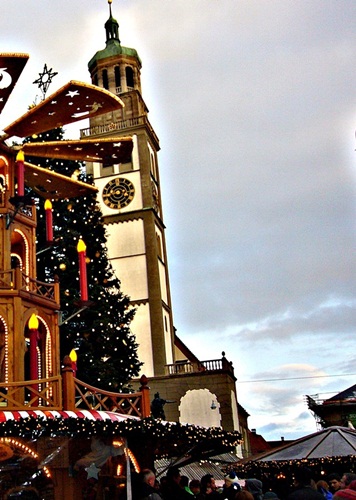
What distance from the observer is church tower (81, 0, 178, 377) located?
37.9 metres

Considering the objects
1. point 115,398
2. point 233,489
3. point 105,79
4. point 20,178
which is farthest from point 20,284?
point 105,79

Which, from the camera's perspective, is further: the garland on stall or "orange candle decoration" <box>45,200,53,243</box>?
"orange candle decoration" <box>45,200,53,243</box>

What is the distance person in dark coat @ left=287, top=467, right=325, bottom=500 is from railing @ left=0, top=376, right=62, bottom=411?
7329 mm

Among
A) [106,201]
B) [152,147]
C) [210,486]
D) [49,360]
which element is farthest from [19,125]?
[152,147]

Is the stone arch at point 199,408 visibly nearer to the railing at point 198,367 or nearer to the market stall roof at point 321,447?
the railing at point 198,367

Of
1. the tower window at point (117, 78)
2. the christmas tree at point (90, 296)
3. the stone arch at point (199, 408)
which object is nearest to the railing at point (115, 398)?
the christmas tree at point (90, 296)

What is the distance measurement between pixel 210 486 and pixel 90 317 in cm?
1332

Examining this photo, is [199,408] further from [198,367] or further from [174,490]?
[174,490]

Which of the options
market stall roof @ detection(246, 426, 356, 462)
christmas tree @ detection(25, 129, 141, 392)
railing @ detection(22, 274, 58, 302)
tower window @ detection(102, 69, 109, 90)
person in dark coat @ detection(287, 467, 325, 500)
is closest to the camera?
person in dark coat @ detection(287, 467, 325, 500)

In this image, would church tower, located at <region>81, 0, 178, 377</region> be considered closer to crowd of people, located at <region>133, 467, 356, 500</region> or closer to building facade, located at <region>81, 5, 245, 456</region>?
building facade, located at <region>81, 5, 245, 456</region>

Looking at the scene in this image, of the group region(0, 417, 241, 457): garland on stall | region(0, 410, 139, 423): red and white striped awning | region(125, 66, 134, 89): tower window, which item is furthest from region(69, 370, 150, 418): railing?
region(125, 66, 134, 89): tower window

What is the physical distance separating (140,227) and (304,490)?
32676 mm

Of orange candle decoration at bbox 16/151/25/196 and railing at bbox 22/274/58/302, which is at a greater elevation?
orange candle decoration at bbox 16/151/25/196

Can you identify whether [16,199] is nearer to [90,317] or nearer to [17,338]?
[17,338]
